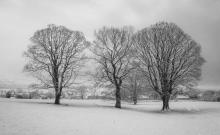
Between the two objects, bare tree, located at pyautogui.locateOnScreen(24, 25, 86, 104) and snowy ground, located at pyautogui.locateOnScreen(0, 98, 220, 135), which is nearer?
snowy ground, located at pyautogui.locateOnScreen(0, 98, 220, 135)

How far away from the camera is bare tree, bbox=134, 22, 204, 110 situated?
99.9 ft

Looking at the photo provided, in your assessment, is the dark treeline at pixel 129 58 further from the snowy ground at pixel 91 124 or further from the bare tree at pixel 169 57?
the snowy ground at pixel 91 124

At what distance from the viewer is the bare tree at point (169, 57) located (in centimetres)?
3044

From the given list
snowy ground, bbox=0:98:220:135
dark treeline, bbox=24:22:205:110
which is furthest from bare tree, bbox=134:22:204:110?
snowy ground, bbox=0:98:220:135

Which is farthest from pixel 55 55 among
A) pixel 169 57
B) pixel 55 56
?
pixel 169 57

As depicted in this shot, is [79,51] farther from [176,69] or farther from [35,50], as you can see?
[176,69]

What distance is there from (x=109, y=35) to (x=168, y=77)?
12.9m

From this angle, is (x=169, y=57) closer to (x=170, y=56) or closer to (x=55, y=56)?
(x=170, y=56)

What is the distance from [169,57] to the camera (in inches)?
1219

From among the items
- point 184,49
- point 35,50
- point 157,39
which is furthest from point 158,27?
point 35,50

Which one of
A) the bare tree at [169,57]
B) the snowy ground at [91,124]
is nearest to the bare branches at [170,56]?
the bare tree at [169,57]

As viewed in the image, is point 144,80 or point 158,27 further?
point 144,80

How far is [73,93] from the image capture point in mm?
33719

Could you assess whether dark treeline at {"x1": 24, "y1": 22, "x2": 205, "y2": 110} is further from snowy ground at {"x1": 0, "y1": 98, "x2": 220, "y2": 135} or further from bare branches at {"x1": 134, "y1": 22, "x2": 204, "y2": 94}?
snowy ground at {"x1": 0, "y1": 98, "x2": 220, "y2": 135}
